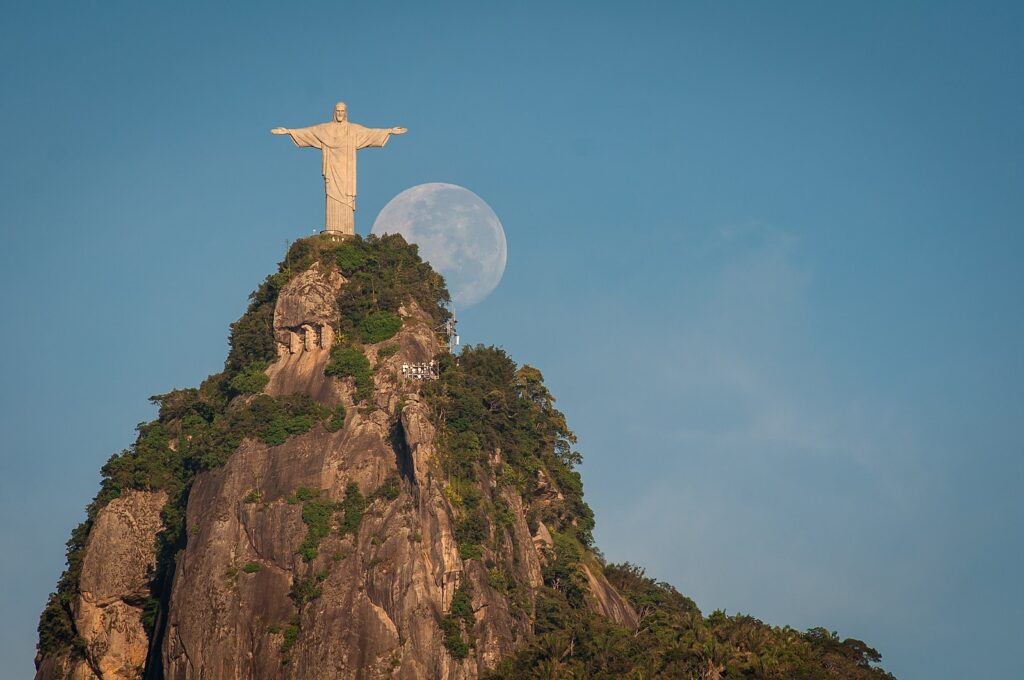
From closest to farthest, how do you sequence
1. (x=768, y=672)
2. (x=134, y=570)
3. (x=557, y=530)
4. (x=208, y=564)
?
(x=768, y=672), (x=208, y=564), (x=134, y=570), (x=557, y=530)

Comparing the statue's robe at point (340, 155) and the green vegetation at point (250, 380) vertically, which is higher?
the statue's robe at point (340, 155)

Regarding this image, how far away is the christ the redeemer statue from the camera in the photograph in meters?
111

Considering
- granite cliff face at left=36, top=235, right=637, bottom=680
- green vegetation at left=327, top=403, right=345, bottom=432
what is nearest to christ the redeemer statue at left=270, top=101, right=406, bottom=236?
granite cliff face at left=36, top=235, right=637, bottom=680

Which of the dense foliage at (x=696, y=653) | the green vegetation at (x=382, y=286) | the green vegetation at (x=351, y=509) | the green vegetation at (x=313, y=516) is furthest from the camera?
the green vegetation at (x=382, y=286)

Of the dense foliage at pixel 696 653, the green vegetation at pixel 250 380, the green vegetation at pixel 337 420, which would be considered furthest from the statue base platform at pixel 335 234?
the dense foliage at pixel 696 653

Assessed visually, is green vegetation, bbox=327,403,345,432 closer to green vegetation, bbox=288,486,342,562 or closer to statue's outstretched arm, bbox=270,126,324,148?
green vegetation, bbox=288,486,342,562

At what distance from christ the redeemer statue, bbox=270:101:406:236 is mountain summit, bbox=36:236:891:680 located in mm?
2254

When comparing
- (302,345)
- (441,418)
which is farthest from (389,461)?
(302,345)

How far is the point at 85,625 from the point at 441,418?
837 inches

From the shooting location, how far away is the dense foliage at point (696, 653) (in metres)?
87.3

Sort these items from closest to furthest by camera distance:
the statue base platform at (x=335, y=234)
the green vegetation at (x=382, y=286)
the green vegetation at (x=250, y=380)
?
the green vegetation at (x=250, y=380)
the green vegetation at (x=382, y=286)
the statue base platform at (x=335, y=234)

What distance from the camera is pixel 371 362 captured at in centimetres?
10269

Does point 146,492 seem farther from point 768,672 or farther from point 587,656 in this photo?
point 768,672

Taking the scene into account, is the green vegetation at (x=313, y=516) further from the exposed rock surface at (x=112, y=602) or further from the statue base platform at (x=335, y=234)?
the statue base platform at (x=335, y=234)
